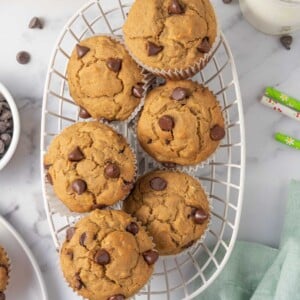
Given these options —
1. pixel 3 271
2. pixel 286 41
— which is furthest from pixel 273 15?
pixel 3 271

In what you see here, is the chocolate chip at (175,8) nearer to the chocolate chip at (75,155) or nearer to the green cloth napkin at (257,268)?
the chocolate chip at (75,155)

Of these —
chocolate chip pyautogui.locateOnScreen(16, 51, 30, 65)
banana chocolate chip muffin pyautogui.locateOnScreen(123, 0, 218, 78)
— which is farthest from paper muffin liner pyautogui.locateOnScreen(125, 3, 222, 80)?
chocolate chip pyautogui.locateOnScreen(16, 51, 30, 65)

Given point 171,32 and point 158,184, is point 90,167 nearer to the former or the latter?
point 158,184

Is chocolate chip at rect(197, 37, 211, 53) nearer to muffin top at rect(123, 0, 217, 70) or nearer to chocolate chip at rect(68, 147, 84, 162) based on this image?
muffin top at rect(123, 0, 217, 70)

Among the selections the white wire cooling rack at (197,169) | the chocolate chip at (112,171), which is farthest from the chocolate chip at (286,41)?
the chocolate chip at (112,171)

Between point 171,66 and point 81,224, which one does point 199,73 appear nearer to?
point 171,66
